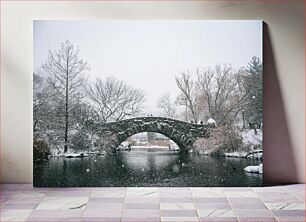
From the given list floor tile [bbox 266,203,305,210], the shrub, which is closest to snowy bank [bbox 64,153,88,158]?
the shrub

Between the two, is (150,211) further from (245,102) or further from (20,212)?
(245,102)

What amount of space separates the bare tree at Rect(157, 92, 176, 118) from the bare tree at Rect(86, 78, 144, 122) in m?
0.18

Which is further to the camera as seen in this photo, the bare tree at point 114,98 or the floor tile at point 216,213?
the bare tree at point 114,98

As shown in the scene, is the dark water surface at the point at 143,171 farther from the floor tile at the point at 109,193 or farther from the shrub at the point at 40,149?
the floor tile at the point at 109,193

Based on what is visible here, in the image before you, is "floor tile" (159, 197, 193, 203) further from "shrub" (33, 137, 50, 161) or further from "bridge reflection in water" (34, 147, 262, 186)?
"shrub" (33, 137, 50, 161)

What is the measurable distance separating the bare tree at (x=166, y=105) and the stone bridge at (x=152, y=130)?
0.23ft

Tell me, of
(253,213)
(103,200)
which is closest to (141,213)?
(103,200)

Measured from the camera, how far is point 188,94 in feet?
17.1

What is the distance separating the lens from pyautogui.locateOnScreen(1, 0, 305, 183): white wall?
5.12 metres

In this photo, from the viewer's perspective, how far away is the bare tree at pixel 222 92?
5199 mm

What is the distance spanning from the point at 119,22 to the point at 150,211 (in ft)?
5.95

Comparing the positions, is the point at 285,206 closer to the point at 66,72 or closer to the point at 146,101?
the point at 146,101

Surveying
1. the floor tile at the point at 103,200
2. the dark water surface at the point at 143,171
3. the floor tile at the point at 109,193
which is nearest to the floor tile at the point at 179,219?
the floor tile at the point at 103,200

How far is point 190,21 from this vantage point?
202 inches
